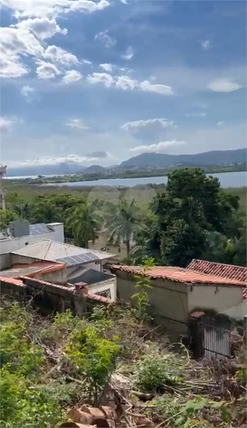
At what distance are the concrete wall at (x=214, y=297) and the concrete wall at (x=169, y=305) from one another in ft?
0.16

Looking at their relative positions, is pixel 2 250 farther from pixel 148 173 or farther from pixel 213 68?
pixel 213 68

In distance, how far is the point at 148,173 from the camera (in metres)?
1.40

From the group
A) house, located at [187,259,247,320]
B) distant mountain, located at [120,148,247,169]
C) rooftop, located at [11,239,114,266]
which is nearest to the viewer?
distant mountain, located at [120,148,247,169]

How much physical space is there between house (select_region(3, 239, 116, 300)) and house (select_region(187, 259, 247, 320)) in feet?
2.27

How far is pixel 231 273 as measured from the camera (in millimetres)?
3326

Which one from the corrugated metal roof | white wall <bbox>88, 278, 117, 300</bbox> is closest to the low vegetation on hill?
white wall <bbox>88, 278, 117, 300</bbox>

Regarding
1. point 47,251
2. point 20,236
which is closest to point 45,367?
point 20,236

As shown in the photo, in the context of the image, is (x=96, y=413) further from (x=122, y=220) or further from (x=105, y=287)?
(x=122, y=220)

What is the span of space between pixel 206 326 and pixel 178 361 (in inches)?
17.4

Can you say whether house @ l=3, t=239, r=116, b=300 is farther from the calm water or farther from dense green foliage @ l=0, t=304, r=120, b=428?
the calm water

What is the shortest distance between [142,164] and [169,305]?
3.46 feet

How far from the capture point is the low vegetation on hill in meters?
1.02

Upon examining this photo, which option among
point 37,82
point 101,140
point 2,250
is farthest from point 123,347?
point 2,250

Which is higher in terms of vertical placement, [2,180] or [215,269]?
[2,180]
